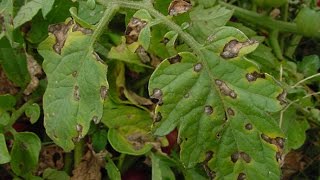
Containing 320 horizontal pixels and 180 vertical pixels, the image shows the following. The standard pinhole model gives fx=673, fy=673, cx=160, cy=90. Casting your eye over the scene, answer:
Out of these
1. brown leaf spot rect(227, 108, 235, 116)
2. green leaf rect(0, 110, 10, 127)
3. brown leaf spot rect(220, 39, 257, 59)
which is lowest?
green leaf rect(0, 110, 10, 127)

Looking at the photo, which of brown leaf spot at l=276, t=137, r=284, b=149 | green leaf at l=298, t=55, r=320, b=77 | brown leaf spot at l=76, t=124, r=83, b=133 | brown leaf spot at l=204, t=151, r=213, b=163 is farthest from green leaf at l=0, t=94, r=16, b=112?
green leaf at l=298, t=55, r=320, b=77

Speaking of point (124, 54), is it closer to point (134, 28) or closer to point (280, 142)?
point (134, 28)

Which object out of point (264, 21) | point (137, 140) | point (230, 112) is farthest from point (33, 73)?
point (264, 21)

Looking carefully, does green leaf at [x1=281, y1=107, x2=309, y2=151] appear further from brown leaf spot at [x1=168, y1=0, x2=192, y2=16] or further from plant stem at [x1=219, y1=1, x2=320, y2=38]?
brown leaf spot at [x1=168, y1=0, x2=192, y2=16]

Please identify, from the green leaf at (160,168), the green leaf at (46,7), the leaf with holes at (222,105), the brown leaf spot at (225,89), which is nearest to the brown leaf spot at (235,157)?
the leaf with holes at (222,105)

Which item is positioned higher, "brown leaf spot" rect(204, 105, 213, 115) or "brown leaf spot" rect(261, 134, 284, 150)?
"brown leaf spot" rect(204, 105, 213, 115)
